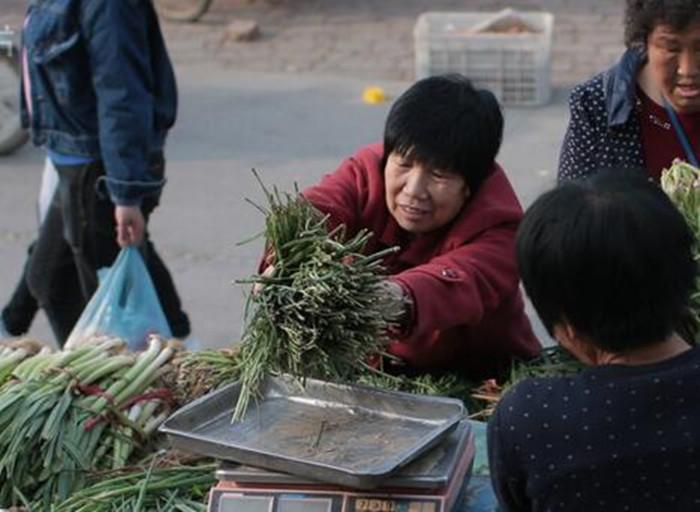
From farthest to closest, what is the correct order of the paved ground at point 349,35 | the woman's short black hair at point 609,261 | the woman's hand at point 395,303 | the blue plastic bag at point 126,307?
the paved ground at point 349,35 < the blue plastic bag at point 126,307 < the woman's hand at point 395,303 < the woman's short black hair at point 609,261

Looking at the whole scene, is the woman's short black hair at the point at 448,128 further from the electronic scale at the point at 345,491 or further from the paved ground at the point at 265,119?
the paved ground at the point at 265,119

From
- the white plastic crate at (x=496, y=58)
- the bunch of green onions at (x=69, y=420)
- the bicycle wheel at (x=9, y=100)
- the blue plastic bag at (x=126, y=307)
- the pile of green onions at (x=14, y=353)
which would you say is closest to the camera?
the bunch of green onions at (x=69, y=420)

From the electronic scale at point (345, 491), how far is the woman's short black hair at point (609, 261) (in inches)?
14.7

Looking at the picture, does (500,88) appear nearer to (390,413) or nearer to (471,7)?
(471,7)

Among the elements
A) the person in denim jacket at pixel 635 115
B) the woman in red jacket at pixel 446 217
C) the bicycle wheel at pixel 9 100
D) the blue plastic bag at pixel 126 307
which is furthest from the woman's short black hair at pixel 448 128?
the bicycle wheel at pixel 9 100

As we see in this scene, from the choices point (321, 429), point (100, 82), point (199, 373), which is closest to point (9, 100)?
point (100, 82)

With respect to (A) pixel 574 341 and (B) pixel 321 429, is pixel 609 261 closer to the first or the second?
(A) pixel 574 341

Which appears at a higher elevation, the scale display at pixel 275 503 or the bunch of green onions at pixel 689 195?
the bunch of green onions at pixel 689 195

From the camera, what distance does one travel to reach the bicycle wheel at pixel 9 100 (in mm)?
7906

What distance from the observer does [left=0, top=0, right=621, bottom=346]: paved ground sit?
688 cm

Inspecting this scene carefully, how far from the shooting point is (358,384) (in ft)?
9.09

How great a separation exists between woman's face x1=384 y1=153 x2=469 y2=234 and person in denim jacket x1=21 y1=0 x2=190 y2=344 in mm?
1709

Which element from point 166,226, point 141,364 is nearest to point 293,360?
point 141,364

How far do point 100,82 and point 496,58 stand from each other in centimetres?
420
